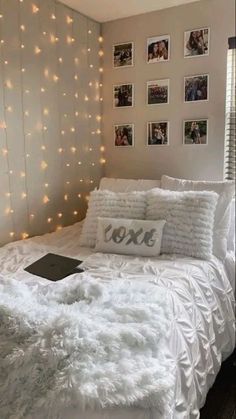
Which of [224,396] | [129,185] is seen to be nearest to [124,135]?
[129,185]

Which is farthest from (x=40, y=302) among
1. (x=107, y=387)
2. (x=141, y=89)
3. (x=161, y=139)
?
(x=141, y=89)

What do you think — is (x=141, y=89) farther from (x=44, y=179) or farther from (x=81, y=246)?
(x=81, y=246)

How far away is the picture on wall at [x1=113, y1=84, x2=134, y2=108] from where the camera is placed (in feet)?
9.55

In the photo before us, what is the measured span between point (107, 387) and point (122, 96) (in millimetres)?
2453

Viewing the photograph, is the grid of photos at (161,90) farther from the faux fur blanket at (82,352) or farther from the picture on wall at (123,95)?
the faux fur blanket at (82,352)

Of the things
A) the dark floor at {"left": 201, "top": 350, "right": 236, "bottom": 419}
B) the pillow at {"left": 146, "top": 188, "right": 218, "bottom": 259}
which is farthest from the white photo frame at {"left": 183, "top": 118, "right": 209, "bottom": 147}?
the dark floor at {"left": 201, "top": 350, "right": 236, "bottom": 419}

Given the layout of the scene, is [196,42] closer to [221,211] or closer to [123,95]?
[123,95]

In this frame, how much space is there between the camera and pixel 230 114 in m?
2.57

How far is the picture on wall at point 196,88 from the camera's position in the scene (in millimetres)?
2582

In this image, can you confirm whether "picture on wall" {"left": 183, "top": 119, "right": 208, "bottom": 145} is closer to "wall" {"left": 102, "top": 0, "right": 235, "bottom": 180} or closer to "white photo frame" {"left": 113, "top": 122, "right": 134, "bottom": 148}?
"wall" {"left": 102, "top": 0, "right": 235, "bottom": 180}

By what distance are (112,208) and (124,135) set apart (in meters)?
0.95

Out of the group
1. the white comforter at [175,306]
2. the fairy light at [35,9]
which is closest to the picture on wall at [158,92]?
the fairy light at [35,9]

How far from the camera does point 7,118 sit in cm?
227

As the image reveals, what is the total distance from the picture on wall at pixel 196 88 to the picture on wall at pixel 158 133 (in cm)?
26
